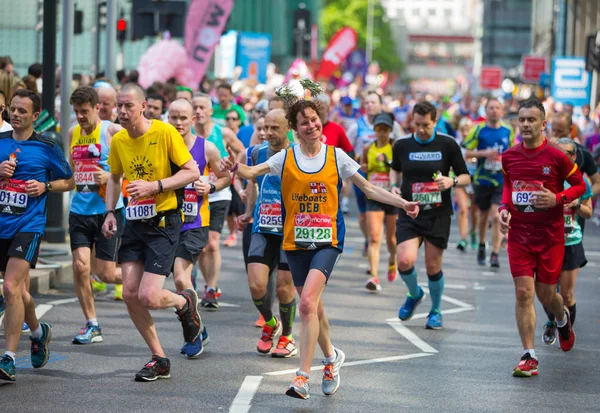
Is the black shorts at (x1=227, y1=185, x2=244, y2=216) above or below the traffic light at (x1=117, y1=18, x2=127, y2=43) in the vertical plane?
below

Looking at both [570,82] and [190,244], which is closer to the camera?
[190,244]

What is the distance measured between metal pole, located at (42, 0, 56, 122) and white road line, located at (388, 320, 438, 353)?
5.50 metres

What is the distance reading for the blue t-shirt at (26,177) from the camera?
827 cm

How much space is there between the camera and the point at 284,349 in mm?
9312

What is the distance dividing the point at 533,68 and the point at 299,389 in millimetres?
51125

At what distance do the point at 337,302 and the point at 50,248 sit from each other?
3.94 metres

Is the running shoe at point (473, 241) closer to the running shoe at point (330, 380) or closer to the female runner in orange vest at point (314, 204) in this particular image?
the female runner in orange vest at point (314, 204)

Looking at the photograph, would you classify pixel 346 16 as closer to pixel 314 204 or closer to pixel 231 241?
pixel 231 241

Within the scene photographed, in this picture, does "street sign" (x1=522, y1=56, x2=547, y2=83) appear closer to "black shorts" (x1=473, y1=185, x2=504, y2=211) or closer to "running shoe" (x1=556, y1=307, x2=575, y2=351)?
"black shorts" (x1=473, y1=185, x2=504, y2=211)

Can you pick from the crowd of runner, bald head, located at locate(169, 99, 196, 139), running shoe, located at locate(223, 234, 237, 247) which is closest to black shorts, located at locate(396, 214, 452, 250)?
the crowd of runner

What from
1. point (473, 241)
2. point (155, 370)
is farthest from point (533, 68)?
point (155, 370)

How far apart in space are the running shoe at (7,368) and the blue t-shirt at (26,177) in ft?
2.63

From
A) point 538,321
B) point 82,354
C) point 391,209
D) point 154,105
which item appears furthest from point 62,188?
point 391,209

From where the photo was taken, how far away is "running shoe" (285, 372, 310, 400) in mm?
7488
